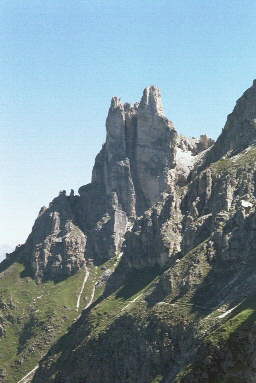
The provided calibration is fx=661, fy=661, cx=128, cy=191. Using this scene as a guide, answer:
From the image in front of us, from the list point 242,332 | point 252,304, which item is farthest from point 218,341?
point 252,304

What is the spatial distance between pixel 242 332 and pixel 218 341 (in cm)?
558

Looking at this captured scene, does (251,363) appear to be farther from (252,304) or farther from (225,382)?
(252,304)

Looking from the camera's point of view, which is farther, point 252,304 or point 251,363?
point 252,304

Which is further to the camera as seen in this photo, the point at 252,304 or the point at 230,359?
the point at 252,304

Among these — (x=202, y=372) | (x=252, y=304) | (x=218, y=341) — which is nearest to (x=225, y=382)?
(x=202, y=372)

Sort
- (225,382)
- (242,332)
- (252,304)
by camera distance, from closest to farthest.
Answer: (225,382) < (242,332) < (252,304)

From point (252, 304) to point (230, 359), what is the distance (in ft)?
254

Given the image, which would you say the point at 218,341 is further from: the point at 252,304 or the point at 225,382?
the point at 252,304

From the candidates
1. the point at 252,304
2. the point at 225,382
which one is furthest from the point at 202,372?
the point at 252,304

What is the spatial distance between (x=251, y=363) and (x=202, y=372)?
28.8 ft

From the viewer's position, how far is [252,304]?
192 metres

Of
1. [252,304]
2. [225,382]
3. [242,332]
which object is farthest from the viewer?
[252,304]

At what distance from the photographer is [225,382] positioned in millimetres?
112250

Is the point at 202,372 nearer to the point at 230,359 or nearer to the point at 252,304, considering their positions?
the point at 230,359
